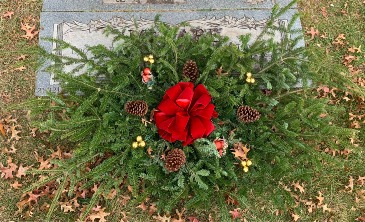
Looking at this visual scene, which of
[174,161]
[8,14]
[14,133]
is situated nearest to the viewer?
[174,161]

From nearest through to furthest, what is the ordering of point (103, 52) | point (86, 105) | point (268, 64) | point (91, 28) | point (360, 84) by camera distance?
1. point (86, 105)
2. point (103, 52)
3. point (268, 64)
4. point (91, 28)
5. point (360, 84)

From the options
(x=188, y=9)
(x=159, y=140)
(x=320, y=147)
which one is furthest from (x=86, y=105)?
(x=320, y=147)

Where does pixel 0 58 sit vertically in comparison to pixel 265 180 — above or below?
above

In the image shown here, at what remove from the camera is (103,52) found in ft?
10.7

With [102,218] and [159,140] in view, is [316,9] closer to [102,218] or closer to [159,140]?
[159,140]

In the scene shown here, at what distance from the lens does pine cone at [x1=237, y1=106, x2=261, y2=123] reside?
10.9 feet

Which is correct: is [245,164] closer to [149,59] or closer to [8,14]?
[149,59]

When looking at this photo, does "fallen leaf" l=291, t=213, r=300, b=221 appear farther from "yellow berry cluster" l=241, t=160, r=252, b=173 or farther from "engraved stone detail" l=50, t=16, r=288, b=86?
"engraved stone detail" l=50, t=16, r=288, b=86

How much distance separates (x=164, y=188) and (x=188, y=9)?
206 cm

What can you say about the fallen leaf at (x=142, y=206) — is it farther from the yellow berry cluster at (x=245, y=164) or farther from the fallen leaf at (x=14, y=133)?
the fallen leaf at (x=14, y=133)

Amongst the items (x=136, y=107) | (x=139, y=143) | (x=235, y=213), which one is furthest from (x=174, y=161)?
(x=235, y=213)

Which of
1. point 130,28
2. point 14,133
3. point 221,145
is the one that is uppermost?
point 130,28

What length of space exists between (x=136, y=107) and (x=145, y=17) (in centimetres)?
146

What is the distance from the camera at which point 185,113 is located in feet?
10.2
